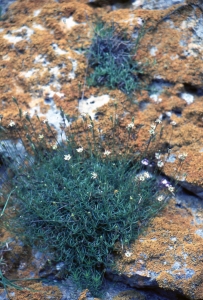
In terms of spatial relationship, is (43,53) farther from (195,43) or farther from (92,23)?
(195,43)

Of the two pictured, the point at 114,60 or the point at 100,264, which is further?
the point at 114,60

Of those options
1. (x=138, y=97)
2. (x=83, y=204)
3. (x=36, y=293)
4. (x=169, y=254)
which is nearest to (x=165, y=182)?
(x=169, y=254)

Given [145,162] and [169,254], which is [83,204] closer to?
[145,162]

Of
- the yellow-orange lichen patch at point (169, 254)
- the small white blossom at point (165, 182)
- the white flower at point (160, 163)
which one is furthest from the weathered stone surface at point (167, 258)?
the white flower at point (160, 163)

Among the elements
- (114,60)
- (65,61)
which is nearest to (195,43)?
(114,60)

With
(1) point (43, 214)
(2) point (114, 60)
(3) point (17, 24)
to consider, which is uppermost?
(3) point (17, 24)

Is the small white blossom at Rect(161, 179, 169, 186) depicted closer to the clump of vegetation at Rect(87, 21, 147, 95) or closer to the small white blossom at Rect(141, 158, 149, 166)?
the small white blossom at Rect(141, 158, 149, 166)
